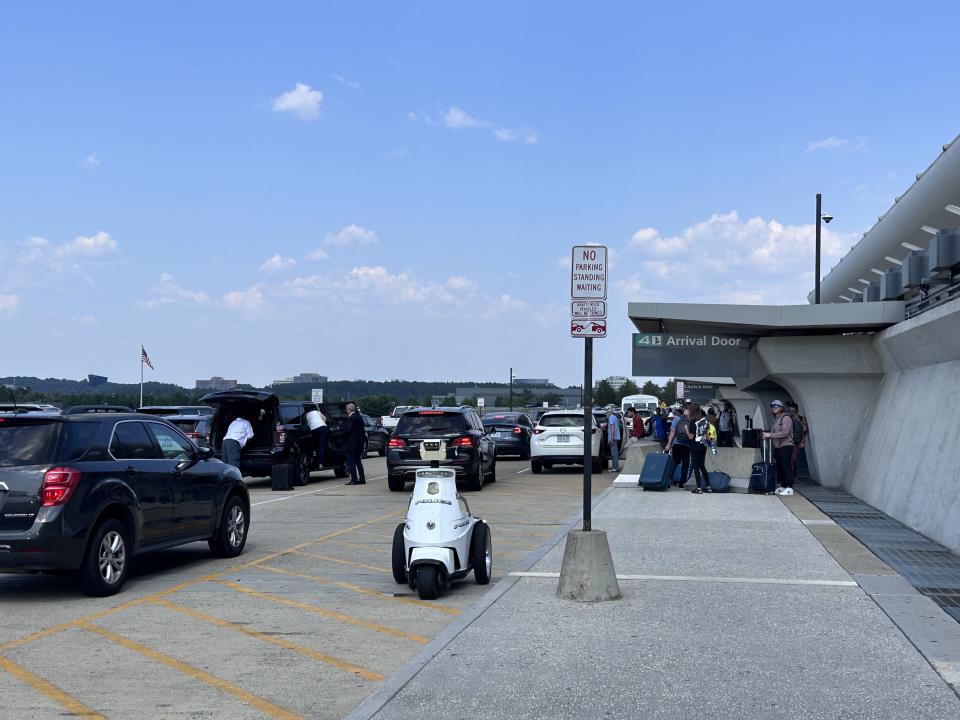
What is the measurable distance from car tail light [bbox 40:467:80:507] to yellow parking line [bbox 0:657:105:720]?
2.10m

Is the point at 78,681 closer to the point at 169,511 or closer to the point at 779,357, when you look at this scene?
the point at 169,511

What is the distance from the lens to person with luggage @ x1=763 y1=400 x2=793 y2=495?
20094mm

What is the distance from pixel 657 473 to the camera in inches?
835

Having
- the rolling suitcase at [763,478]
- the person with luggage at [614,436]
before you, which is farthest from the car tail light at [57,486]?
the person with luggage at [614,436]

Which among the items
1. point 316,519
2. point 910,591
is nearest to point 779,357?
point 316,519

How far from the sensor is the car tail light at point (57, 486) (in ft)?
29.5

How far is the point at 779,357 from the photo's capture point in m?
22.9

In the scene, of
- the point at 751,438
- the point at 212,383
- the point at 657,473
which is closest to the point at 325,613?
the point at 657,473

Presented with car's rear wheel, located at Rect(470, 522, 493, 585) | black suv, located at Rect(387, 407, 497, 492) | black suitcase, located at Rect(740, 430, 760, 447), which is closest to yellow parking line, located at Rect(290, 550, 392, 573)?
car's rear wheel, located at Rect(470, 522, 493, 585)

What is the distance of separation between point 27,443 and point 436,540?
3.56 metres

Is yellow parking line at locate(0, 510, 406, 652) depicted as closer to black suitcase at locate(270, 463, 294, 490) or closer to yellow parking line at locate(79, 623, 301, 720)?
yellow parking line at locate(79, 623, 301, 720)

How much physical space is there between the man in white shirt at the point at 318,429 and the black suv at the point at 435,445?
2470 mm

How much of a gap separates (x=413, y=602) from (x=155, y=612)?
2.09 metres

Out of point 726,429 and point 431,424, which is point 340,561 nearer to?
point 431,424
